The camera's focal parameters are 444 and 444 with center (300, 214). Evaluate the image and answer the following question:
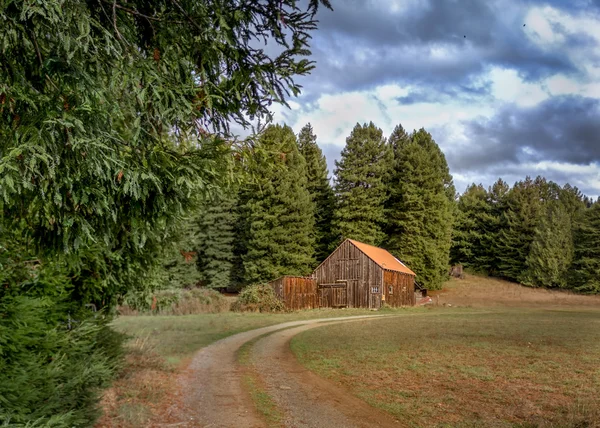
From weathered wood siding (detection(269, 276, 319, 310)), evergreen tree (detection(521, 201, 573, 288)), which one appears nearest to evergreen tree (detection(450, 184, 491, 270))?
evergreen tree (detection(521, 201, 573, 288))

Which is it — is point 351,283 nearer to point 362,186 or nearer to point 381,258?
point 381,258

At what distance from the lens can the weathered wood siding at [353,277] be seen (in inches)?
1505

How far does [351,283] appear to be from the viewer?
39219 mm

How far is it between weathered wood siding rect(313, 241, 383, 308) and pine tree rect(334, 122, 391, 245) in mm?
9569

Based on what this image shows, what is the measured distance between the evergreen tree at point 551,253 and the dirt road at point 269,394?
48.0 meters

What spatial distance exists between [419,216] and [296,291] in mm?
19455

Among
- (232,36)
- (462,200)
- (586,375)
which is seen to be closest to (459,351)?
(586,375)

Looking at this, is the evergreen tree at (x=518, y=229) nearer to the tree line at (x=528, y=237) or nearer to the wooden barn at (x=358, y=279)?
the tree line at (x=528, y=237)

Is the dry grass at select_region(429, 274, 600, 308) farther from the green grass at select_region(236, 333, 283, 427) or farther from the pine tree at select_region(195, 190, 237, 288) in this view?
the green grass at select_region(236, 333, 283, 427)

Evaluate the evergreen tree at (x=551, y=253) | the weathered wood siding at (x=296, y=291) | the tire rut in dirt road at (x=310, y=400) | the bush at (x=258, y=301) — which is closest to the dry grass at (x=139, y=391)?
the tire rut in dirt road at (x=310, y=400)

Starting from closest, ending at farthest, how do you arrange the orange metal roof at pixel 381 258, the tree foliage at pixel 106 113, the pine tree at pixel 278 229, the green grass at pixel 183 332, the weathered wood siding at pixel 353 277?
the tree foliage at pixel 106 113, the green grass at pixel 183 332, the weathered wood siding at pixel 353 277, the orange metal roof at pixel 381 258, the pine tree at pixel 278 229

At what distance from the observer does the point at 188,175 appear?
14.6ft

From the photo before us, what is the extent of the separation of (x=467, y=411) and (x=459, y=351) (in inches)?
250

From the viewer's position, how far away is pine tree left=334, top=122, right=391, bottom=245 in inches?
1960
